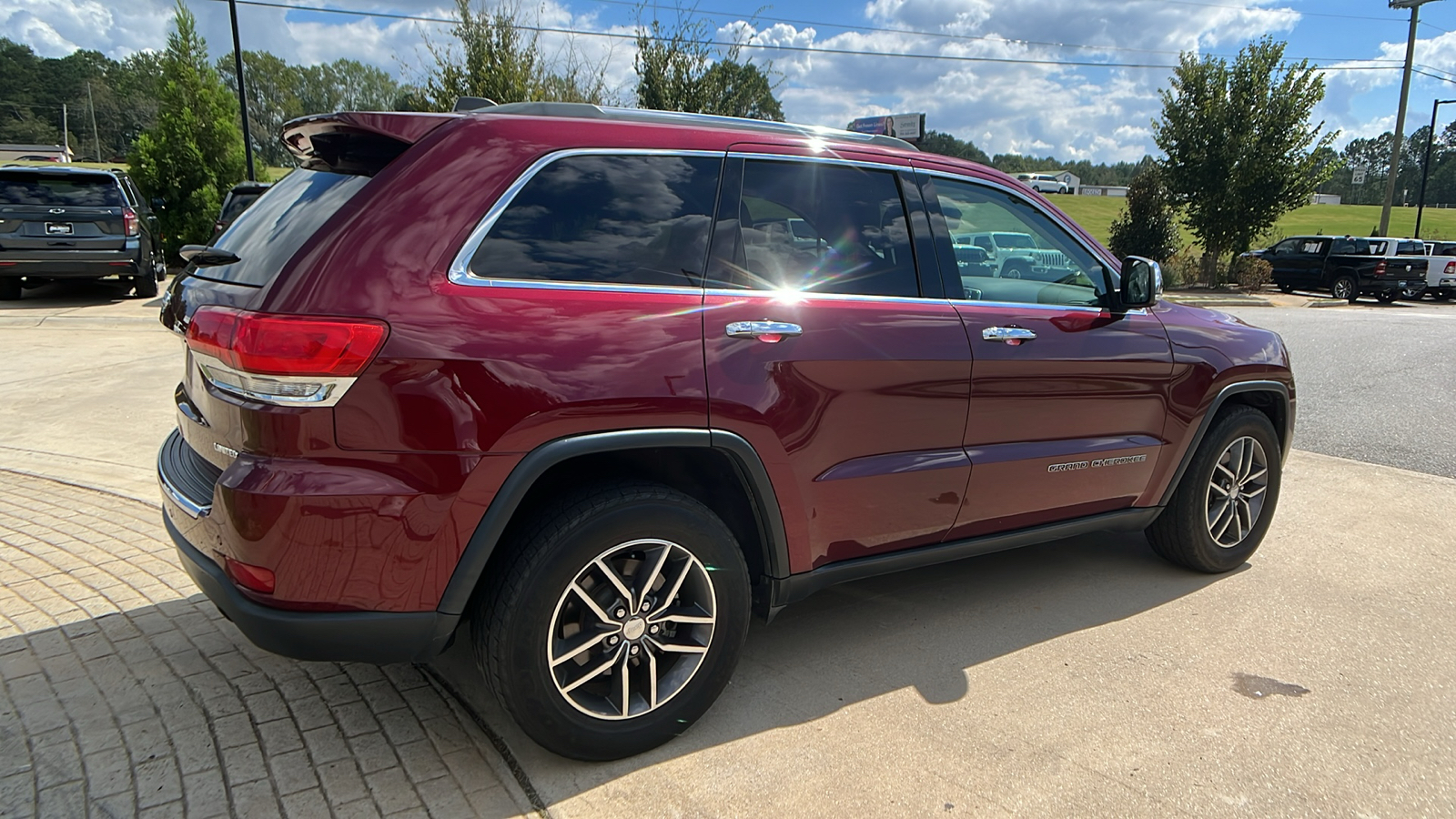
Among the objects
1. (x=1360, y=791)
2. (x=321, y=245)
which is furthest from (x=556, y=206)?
(x=1360, y=791)

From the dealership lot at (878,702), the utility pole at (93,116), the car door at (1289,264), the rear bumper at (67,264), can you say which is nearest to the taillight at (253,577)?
the dealership lot at (878,702)

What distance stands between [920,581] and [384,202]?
2.91m

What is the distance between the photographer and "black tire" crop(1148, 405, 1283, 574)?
406 centimetres

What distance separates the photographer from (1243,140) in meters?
22.8

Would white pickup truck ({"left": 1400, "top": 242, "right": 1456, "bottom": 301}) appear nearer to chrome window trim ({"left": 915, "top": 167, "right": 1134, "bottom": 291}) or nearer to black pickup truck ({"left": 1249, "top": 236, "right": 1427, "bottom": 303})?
black pickup truck ({"left": 1249, "top": 236, "right": 1427, "bottom": 303})

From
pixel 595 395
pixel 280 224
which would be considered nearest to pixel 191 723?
pixel 280 224

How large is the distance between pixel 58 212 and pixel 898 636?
1304 cm

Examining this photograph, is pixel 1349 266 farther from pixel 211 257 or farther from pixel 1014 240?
pixel 211 257

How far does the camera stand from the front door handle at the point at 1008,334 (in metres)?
3.26

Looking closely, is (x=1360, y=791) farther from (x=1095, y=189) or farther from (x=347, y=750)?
(x=1095, y=189)

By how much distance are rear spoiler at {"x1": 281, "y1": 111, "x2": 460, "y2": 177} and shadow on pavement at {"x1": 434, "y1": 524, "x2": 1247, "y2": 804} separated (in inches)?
69.1

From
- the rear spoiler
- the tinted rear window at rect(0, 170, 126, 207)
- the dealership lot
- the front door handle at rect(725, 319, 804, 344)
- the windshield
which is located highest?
the tinted rear window at rect(0, 170, 126, 207)

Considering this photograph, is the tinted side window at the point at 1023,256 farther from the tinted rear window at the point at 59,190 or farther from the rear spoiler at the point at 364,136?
the tinted rear window at the point at 59,190

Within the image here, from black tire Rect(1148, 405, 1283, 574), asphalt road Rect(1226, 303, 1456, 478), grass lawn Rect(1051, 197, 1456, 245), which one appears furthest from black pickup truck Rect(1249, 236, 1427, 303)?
black tire Rect(1148, 405, 1283, 574)
